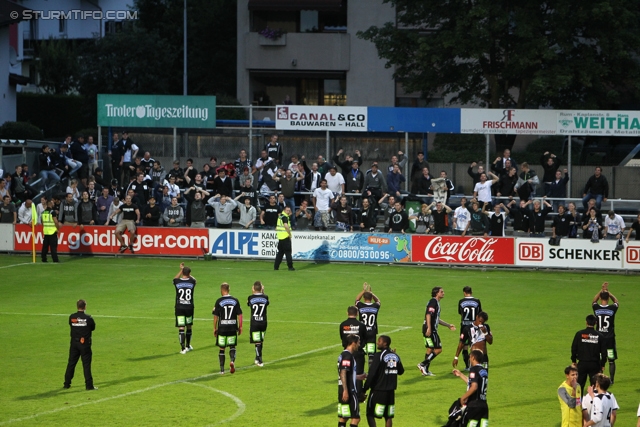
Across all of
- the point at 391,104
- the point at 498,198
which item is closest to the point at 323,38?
the point at 391,104

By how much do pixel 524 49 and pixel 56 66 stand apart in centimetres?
3827

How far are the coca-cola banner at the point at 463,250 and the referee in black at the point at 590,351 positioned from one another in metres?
16.2

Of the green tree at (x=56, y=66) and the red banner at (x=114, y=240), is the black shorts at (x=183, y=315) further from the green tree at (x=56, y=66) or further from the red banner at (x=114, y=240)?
the green tree at (x=56, y=66)

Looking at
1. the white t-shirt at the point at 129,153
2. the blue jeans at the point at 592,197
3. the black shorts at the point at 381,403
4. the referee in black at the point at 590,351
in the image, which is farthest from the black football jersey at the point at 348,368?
the white t-shirt at the point at 129,153

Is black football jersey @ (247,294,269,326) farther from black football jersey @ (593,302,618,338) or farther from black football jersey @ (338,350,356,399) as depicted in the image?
black football jersey @ (593,302,618,338)

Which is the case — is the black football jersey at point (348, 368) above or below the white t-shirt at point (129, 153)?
below

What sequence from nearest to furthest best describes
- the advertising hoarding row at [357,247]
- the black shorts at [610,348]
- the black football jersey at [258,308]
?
the black shorts at [610,348] → the black football jersey at [258,308] → the advertising hoarding row at [357,247]

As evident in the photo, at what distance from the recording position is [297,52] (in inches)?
2318

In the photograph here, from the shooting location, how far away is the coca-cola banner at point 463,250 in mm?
34531

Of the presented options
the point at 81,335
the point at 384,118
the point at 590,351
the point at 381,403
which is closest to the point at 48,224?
the point at 384,118

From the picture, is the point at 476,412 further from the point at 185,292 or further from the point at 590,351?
the point at 185,292

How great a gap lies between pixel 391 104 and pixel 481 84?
10255 mm

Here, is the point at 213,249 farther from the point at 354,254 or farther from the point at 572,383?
the point at 572,383

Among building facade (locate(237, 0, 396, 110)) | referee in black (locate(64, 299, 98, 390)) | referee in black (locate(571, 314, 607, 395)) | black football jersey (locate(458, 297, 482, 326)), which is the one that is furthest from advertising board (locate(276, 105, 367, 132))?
referee in black (locate(571, 314, 607, 395))
